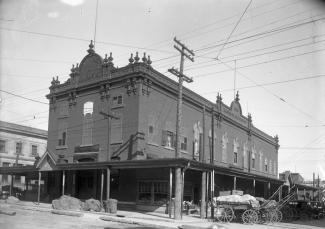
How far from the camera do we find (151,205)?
95.1 feet

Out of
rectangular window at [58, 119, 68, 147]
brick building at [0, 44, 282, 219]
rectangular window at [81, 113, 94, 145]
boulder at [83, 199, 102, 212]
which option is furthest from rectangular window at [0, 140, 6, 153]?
boulder at [83, 199, 102, 212]

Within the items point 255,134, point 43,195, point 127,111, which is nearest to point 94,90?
point 127,111

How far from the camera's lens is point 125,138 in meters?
31.5

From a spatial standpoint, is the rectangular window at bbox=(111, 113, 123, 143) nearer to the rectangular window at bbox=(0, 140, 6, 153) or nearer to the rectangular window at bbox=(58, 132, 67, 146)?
the rectangular window at bbox=(58, 132, 67, 146)

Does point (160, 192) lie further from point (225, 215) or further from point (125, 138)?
point (225, 215)

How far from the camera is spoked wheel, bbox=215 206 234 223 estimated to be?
2355cm

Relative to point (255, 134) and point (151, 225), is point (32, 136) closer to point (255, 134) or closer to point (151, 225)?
point (255, 134)

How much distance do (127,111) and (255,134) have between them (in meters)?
26.7

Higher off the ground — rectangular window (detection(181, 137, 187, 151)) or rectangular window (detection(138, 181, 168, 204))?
rectangular window (detection(181, 137, 187, 151))

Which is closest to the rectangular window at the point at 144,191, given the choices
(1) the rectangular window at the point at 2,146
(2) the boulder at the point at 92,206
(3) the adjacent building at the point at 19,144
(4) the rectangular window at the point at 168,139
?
(2) the boulder at the point at 92,206

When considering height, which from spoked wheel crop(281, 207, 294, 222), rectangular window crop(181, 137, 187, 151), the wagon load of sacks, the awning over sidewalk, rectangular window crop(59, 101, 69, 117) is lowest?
spoked wheel crop(281, 207, 294, 222)

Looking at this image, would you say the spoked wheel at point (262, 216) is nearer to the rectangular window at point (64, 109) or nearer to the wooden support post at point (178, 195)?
the wooden support post at point (178, 195)

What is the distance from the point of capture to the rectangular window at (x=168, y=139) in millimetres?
33650

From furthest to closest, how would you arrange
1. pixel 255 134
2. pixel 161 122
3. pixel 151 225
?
pixel 255 134 < pixel 161 122 < pixel 151 225
